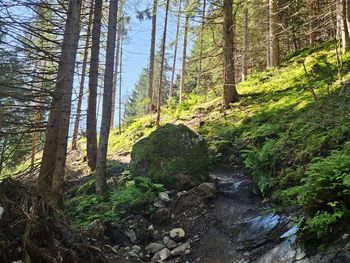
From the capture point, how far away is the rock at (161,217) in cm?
738

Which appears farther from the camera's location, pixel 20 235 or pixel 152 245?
pixel 152 245

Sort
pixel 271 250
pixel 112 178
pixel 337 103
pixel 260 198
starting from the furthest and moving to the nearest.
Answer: pixel 112 178, pixel 337 103, pixel 260 198, pixel 271 250

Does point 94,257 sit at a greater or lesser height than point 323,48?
lesser

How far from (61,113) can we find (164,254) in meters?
3.36

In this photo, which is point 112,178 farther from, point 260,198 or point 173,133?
point 260,198

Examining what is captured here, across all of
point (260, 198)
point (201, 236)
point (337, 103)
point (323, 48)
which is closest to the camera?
point (201, 236)

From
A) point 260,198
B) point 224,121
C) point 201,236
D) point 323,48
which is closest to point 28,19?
point 201,236

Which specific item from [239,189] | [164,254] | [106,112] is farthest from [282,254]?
[106,112]

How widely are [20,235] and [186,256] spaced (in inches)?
125

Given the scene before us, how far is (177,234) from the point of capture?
22.4 feet

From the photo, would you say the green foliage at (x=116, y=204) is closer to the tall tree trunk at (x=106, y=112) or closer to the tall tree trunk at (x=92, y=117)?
the tall tree trunk at (x=106, y=112)

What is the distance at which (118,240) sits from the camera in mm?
6836

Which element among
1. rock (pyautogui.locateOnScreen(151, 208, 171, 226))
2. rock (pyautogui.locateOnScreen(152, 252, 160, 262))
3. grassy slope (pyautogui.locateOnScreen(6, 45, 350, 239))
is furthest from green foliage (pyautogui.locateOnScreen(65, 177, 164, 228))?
rock (pyautogui.locateOnScreen(152, 252, 160, 262))

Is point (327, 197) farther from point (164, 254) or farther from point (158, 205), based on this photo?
point (158, 205)
